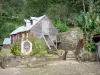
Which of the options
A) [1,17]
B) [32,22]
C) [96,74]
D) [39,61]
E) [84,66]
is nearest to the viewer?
[96,74]

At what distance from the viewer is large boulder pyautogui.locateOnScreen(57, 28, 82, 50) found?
23.7m

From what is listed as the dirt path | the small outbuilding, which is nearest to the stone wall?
the dirt path

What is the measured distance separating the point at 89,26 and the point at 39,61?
6204 mm

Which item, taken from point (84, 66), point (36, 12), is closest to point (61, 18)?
point (36, 12)

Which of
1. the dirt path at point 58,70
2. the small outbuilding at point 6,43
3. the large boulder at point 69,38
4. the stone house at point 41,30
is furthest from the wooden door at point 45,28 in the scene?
the dirt path at point 58,70

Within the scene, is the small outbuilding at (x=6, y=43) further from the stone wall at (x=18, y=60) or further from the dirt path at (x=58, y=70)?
the dirt path at (x=58, y=70)

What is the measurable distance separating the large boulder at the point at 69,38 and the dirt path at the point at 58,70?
8159mm

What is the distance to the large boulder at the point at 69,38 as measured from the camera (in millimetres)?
23734

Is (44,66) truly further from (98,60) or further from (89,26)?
(89,26)

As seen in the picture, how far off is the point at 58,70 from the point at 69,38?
39.1 feet

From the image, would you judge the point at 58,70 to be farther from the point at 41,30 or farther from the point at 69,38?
the point at 41,30

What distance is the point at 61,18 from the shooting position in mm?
31281

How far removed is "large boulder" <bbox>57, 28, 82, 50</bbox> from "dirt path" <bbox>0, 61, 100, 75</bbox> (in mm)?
8159

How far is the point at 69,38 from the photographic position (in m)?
24.5
